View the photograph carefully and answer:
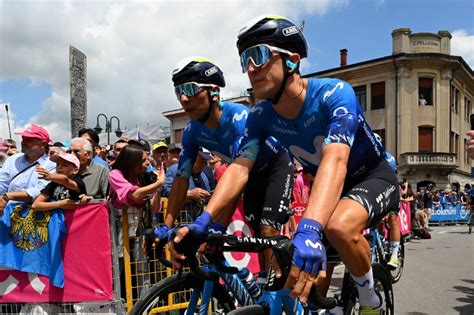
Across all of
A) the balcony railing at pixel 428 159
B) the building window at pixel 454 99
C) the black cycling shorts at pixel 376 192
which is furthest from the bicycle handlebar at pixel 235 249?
the building window at pixel 454 99

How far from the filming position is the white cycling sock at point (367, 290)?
2.54 metres

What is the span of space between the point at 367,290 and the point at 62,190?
10.1ft

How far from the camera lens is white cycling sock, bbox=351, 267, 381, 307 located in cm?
254

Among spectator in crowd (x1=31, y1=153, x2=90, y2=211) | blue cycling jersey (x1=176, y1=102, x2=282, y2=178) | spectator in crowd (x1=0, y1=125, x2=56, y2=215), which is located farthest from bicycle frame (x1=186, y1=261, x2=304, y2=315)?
spectator in crowd (x1=0, y1=125, x2=56, y2=215)

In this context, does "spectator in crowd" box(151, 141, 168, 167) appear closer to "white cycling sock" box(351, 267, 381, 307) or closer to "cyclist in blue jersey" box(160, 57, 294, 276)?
"cyclist in blue jersey" box(160, 57, 294, 276)

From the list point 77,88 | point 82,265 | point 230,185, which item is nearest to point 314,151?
point 230,185

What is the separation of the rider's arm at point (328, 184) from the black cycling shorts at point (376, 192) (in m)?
0.36

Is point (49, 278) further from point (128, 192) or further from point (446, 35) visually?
point (446, 35)

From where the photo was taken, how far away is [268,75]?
2396 mm

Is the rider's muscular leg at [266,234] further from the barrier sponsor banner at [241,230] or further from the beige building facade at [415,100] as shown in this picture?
the beige building facade at [415,100]

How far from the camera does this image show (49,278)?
425 cm

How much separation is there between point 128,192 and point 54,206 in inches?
27.6

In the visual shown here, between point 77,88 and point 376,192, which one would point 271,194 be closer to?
point 376,192

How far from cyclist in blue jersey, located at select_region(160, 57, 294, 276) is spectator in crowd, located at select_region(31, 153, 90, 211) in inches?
53.1
